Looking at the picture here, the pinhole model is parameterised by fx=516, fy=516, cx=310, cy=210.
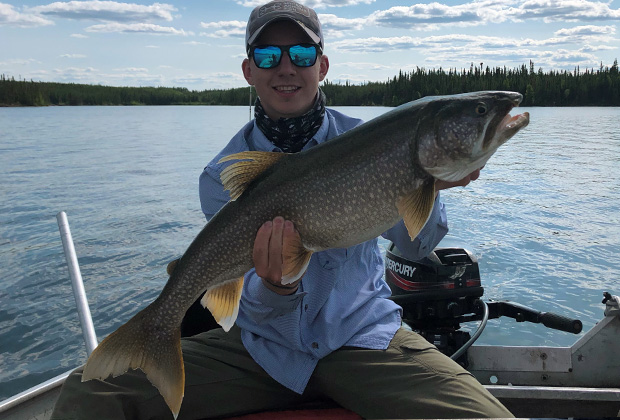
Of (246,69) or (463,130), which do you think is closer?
(463,130)

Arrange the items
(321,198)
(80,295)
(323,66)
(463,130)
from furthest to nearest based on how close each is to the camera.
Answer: (80,295) → (323,66) → (321,198) → (463,130)

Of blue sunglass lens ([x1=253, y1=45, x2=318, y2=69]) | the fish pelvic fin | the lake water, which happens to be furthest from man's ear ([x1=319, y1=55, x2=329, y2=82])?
the lake water

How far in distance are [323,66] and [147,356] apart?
2.20 meters

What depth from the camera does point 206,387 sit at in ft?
9.76

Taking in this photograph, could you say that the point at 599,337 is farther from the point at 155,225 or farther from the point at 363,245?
the point at 155,225

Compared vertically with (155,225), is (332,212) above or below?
above

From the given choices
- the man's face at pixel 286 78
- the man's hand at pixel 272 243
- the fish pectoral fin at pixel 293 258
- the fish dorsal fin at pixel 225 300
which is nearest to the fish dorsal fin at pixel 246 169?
the man's hand at pixel 272 243

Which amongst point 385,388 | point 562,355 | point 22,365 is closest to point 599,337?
point 562,355

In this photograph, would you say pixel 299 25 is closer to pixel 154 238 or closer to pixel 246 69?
pixel 246 69

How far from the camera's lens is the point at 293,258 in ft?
8.33

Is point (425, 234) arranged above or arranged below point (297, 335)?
above

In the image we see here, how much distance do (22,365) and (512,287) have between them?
7.23 m

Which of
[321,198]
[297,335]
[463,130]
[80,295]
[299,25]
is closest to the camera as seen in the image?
[463,130]

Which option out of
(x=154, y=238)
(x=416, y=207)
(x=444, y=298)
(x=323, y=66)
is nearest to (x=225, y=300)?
(x=416, y=207)
